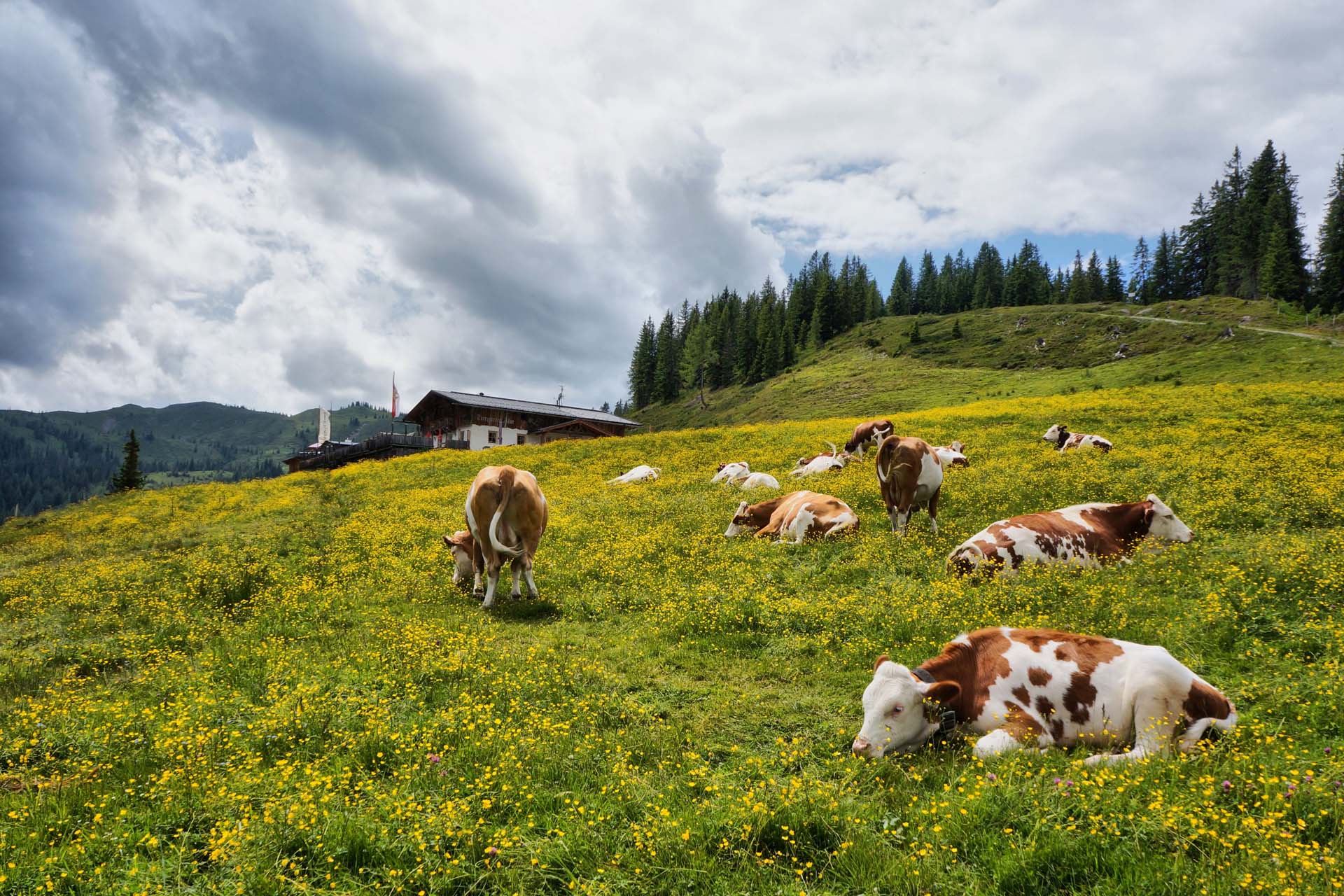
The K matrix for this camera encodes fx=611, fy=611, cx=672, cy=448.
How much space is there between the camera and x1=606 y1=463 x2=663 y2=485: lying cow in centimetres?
2470

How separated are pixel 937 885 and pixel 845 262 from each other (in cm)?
15935

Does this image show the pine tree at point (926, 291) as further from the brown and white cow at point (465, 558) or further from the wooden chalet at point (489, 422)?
the brown and white cow at point (465, 558)

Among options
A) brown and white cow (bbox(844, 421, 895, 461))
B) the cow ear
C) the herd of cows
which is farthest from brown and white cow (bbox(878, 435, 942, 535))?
brown and white cow (bbox(844, 421, 895, 461))

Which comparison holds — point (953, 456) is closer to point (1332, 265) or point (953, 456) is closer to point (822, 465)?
Result: point (822, 465)

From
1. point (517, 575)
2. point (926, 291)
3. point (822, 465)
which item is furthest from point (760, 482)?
point (926, 291)

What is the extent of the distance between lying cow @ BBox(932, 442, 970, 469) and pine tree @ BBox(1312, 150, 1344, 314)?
244 feet

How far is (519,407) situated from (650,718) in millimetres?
60129

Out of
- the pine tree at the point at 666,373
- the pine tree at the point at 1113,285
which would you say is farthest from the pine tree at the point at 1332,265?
the pine tree at the point at 666,373

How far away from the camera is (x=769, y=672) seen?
7.86 meters

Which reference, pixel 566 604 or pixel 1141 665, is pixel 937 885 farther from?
pixel 566 604

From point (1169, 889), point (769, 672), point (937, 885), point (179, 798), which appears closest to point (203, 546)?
point (179, 798)

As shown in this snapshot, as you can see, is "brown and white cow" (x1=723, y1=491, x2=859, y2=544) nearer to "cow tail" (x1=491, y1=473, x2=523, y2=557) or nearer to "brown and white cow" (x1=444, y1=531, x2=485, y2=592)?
"cow tail" (x1=491, y1=473, x2=523, y2=557)

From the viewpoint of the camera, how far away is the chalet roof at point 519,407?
61.2m

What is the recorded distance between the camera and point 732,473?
2211 centimetres
